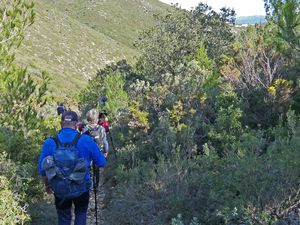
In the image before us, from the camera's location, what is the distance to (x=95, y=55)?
73.2m

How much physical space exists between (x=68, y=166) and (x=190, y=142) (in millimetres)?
4645

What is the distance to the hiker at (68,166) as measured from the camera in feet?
14.8

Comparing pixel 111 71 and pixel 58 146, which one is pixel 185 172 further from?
pixel 111 71

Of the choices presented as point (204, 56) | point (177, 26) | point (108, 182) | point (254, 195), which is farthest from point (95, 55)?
Answer: point (254, 195)

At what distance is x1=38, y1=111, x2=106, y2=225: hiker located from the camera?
4.52 metres

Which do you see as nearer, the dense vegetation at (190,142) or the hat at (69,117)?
the hat at (69,117)

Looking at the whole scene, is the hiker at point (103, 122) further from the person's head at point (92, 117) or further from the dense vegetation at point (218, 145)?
the person's head at point (92, 117)

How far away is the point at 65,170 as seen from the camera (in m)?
4.52

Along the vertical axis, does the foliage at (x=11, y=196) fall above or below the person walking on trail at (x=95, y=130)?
below

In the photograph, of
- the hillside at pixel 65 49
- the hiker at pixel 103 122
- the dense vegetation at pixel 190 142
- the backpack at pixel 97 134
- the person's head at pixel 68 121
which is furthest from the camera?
the hillside at pixel 65 49

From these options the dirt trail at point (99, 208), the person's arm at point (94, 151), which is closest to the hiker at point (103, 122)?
the dirt trail at point (99, 208)

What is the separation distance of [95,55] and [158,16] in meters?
48.0

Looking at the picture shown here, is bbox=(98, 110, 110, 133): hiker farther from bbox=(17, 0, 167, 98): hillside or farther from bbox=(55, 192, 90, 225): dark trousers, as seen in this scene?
bbox=(17, 0, 167, 98): hillside

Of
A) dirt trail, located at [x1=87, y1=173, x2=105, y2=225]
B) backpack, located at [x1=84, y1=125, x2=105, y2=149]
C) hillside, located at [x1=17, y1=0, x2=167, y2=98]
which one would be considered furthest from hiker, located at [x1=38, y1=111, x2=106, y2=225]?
hillside, located at [x1=17, y1=0, x2=167, y2=98]
